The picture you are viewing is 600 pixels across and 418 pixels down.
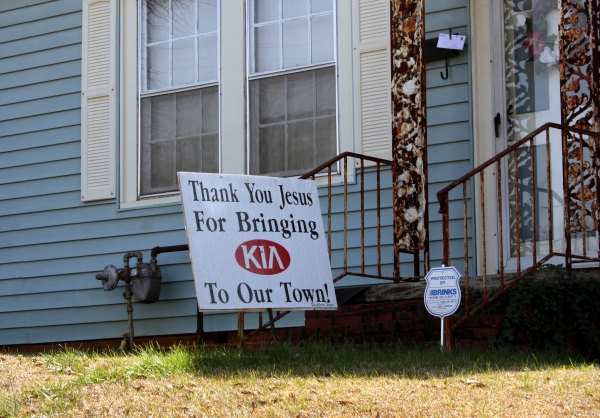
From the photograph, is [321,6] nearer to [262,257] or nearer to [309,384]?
[262,257]

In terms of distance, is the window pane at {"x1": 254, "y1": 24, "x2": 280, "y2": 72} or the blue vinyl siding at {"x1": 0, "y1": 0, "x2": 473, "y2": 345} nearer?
the window pane at {"x1": 254, "y1": 24, "x2": 280, "y2": 72}

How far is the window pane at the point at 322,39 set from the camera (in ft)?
28.7

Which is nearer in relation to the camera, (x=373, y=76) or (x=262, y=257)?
(x=262, y=257)

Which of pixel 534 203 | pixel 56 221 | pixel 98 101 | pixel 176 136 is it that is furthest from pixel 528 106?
pixel 56 221

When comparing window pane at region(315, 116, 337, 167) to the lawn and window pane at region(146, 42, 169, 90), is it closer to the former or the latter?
window pane at region(146, 42, 169, 90)

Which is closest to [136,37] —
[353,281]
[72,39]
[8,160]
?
[72,39]

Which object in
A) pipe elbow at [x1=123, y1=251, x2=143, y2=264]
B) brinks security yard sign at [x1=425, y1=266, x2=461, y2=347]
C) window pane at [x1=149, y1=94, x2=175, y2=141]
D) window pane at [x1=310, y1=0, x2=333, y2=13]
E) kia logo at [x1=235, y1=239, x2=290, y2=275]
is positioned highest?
window pane at [x1=310, y1=0, x2=333, y2=13]

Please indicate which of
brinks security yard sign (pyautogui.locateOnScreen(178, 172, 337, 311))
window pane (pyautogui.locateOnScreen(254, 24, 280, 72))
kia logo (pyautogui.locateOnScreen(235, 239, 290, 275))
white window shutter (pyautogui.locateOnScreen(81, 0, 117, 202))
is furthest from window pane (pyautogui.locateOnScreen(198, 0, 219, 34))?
kia logo (pyautogui.locateOnScreen(235, 239, 290, 275))

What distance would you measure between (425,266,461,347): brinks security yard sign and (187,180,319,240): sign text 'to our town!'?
37.0 inches

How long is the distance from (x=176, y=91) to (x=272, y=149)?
1.20 m

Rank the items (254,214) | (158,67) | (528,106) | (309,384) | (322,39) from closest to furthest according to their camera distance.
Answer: (309,384) < (254,214) < (528,106) < (322,39) < (158,67)

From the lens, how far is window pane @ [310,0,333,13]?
8781mm

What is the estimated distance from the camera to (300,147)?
8.80 m

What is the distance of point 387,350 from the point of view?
6.25 metres
